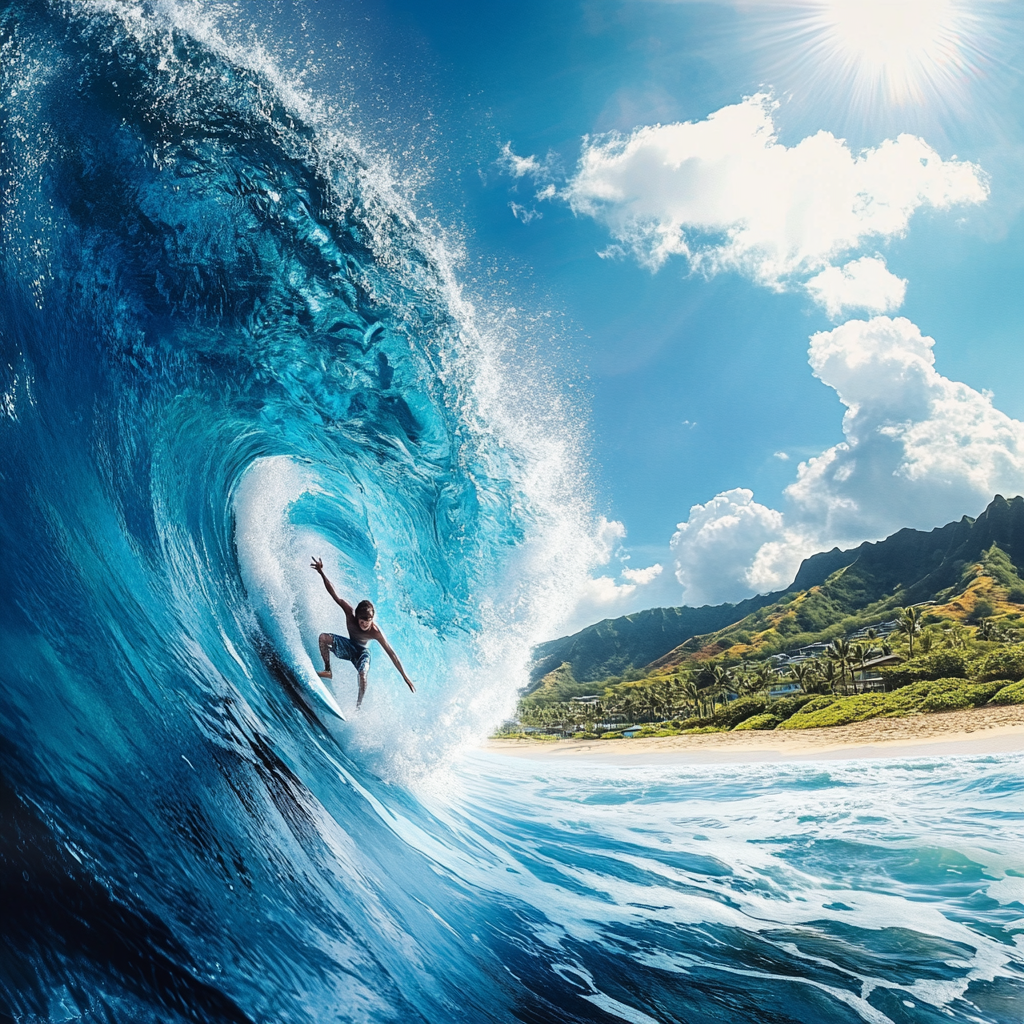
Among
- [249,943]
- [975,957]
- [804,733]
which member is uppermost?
[804,733]

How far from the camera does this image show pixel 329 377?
22.7 feet

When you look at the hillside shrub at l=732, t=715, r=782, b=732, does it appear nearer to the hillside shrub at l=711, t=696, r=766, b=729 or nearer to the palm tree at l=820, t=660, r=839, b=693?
the hillside shrub at l=711, t=696, r=766, b=729

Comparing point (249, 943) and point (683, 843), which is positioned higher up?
point (683, 843)

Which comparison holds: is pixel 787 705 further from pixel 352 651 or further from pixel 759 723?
pixel 352 651

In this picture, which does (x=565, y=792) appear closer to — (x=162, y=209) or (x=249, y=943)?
(x=249, y=943)

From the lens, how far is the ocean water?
9.20ft

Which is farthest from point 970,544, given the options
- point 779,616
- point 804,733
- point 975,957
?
point 975,957

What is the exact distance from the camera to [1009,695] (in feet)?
106

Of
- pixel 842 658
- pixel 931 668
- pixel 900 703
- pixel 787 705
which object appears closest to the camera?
pixel 900 703

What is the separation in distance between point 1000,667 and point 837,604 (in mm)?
64560

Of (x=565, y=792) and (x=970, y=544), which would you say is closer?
(x=565, y=792)

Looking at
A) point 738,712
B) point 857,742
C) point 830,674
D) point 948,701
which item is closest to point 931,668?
point 830,674

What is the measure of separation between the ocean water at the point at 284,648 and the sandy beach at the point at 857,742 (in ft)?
60.7

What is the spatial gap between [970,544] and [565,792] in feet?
334
